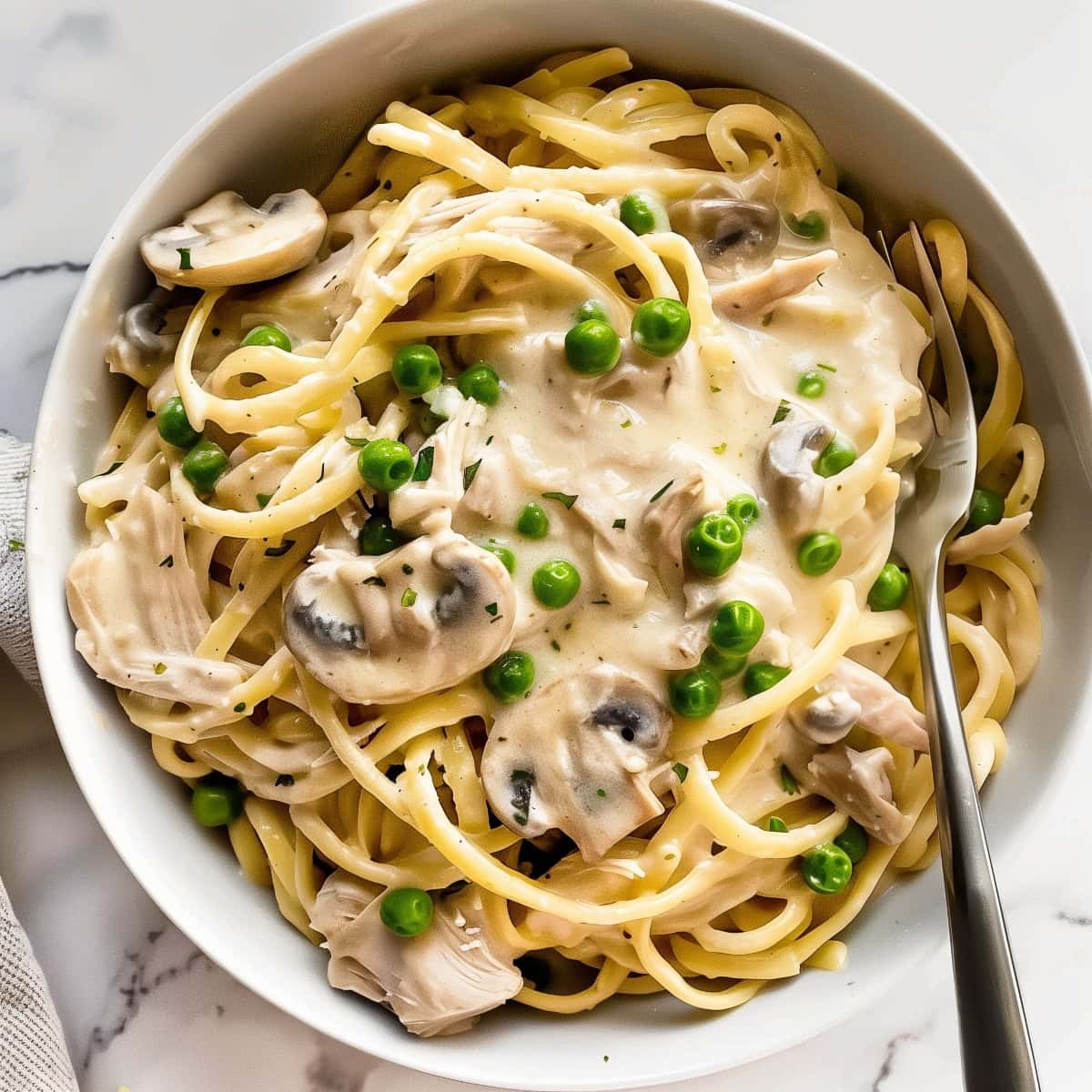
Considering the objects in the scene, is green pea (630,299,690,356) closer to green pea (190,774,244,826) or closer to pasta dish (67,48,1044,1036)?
pasta dish (67,48,1044,1036)

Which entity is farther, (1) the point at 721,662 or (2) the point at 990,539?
(2) the point at 990,539

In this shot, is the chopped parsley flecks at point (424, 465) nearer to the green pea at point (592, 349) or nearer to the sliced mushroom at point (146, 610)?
the green pea at point (592, 349)

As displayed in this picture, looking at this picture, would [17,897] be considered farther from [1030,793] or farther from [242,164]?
[1030,793]

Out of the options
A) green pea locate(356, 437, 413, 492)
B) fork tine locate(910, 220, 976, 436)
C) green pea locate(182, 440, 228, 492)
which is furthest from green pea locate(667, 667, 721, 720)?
green pea locate(182, 440, 228, 492)

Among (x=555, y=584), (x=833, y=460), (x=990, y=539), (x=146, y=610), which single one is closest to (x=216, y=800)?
(x=146, y=610)

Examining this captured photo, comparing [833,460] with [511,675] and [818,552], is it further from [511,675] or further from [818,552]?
[511,675]

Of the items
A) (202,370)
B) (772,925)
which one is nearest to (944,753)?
(772,925)
